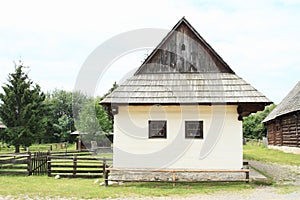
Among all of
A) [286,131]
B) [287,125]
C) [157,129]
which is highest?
[287,125]

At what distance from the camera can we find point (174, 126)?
11.7 metres

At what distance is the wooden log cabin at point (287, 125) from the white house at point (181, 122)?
1162 centimetres

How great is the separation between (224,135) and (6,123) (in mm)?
19726

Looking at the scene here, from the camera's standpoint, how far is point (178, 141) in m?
11.7

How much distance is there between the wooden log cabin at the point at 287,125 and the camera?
2344cm

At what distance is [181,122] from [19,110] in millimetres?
18018

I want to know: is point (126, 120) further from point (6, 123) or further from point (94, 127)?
point (94, 127)

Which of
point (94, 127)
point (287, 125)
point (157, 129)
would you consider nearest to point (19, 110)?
point (94, 127)

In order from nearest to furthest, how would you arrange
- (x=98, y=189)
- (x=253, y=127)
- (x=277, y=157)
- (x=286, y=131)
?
1. (x=98, y=189)
2. (x=277, y=157)
3. (x=286, y=131)
4. (x=253, y=127)

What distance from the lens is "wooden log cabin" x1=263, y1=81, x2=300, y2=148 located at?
2344 cm

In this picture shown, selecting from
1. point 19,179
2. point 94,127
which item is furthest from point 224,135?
point 94,127

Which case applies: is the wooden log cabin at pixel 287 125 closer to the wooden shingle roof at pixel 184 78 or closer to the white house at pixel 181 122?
the wooden shingle roof at pixel 184 78

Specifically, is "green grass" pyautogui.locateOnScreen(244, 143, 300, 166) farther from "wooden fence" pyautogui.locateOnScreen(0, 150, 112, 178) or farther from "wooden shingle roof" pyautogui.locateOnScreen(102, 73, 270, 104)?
"wooden fence" pyautogui.locateOnScreen(0, 150, 112, 178)

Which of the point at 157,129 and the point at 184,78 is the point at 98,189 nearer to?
the point at 157,129
